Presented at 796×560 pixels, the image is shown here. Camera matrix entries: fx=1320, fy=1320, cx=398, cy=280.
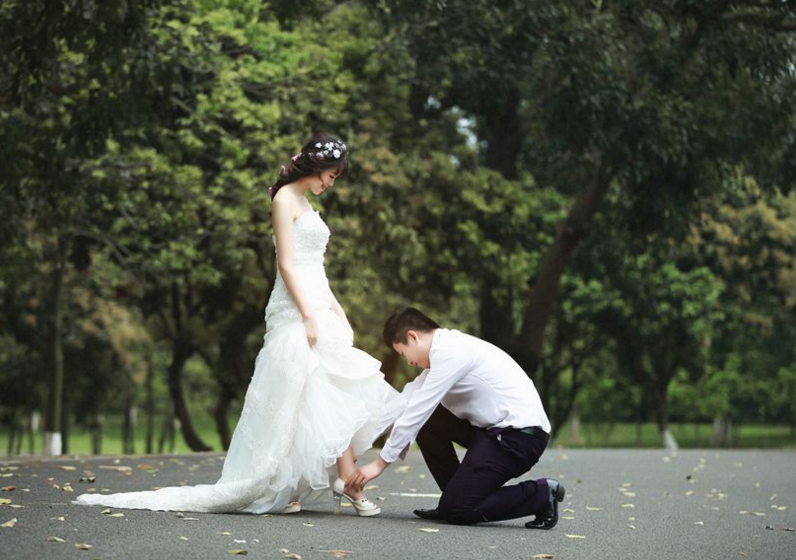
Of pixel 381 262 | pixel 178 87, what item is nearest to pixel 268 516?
pixel 178 87

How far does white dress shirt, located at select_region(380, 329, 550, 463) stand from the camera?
784 centimetres

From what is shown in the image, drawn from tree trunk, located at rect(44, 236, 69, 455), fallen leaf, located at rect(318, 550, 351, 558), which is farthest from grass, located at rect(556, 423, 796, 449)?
fallen leaf, located at rect(318, 550, 351, 558)

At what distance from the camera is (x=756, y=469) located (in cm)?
1574

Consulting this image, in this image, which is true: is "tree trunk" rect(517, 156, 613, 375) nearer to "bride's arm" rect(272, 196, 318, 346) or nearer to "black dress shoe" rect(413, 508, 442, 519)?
"black dress shoe" rect(413, 508, 442, 519)

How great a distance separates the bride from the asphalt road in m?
0.21

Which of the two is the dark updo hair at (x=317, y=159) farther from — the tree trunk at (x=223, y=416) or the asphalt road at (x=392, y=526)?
the tree trunk at (x=223, y=416)

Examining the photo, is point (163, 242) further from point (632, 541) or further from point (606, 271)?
point (632, 541)

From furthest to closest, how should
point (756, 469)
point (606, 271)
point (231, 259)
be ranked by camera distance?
point (606, 271), point (231, 259), point (756, 469)

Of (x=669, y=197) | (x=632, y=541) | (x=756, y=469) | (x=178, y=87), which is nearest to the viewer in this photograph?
(x=632, y=541)

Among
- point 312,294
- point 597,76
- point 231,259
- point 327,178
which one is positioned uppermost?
point 597,76

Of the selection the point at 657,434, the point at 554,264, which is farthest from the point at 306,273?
the point at 657,434

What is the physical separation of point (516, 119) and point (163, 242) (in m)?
6.81

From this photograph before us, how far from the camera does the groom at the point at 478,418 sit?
7.86 metres

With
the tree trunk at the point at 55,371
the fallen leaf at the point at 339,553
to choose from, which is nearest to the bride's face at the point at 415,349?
the fallen leaf at the point at 339,553
